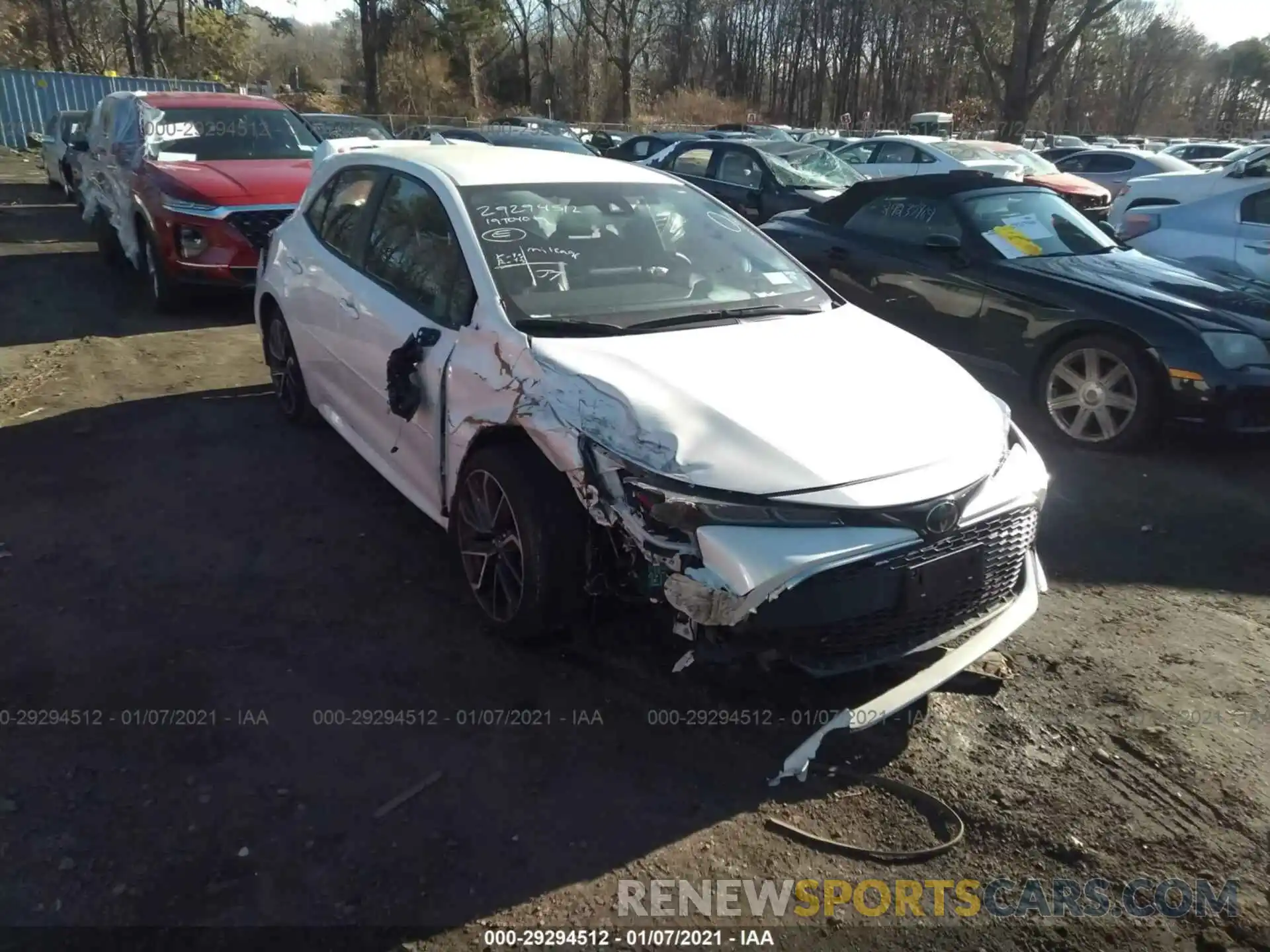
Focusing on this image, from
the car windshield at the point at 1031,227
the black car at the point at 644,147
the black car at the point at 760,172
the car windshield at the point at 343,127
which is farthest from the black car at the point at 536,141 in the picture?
the car windshield at the point at 1031,227

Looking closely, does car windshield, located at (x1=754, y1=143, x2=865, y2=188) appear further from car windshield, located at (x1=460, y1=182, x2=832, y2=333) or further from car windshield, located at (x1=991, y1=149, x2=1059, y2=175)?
car windshield, located at (x1=460, y1=182, x2=832, y2=333)

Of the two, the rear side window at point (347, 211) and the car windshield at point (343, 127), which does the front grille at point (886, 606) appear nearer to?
the rear side window at point (347, 211)

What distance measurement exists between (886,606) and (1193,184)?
1140 cm

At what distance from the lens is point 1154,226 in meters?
9.60

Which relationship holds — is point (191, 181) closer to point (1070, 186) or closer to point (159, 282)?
point (159, 282)

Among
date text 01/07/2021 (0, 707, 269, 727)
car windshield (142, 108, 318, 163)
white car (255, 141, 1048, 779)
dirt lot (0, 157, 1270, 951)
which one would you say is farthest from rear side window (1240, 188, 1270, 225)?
date text 01/07/2021 (0, 707, 269, 727)

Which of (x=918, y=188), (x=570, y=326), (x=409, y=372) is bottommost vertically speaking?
(x=409, y=372)

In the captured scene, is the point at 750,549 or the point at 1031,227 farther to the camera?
the point at 1031,227

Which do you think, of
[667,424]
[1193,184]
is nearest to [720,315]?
[667,424]

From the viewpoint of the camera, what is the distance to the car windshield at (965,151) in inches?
646

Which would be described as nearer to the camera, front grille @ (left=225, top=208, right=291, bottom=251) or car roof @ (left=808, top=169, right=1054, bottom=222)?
car roof @ (left=808, top=169, right=1054, bottom=222)

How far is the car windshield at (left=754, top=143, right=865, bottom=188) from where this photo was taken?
488 inches

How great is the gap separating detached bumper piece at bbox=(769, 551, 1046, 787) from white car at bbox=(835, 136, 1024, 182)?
44.5 ft
